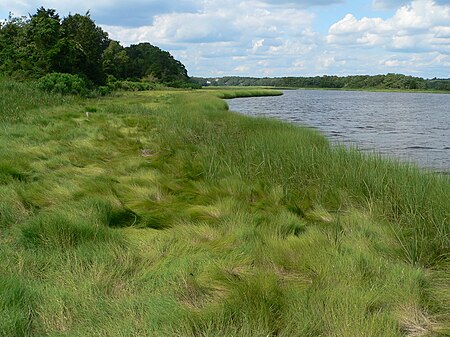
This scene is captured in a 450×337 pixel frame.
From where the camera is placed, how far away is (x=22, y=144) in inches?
368

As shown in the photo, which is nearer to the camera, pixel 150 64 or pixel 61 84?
pixel 61 84

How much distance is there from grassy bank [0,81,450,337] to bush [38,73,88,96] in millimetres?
18127

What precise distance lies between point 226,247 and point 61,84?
78.8 ft

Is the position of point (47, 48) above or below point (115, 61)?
below

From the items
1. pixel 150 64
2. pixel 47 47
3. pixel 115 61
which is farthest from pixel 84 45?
pixel 150 64

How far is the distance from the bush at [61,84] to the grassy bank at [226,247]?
18.1 meters

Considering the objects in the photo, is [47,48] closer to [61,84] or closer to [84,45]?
[61,84]

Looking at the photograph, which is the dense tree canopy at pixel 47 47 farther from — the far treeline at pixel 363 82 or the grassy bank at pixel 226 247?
the far treeline at pixel 363 82

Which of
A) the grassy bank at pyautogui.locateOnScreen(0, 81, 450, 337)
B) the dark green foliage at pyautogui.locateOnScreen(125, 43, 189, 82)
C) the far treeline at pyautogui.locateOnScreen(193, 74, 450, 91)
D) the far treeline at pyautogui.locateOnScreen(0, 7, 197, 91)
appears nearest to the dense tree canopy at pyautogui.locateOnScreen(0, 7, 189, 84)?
the far treeline at pyautogui.locateOnScreen(0, 7, 197, 91)

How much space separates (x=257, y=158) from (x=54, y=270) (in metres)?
5.31

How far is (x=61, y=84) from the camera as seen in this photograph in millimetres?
25109

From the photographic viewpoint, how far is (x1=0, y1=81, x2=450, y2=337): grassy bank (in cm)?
261

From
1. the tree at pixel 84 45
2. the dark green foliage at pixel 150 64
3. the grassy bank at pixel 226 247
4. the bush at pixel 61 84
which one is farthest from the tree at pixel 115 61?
the grassy bank at pixel 226 247

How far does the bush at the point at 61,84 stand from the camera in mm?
24500
